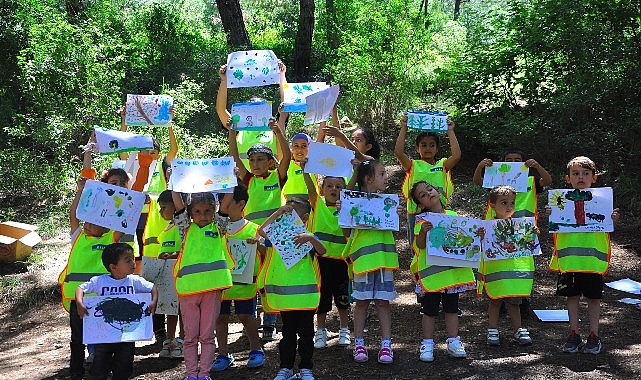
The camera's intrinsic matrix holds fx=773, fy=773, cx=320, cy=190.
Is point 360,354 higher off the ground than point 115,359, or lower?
lower

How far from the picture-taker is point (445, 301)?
19.9 ft

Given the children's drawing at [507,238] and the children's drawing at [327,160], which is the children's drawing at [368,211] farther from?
the children's drawing at [507,238]

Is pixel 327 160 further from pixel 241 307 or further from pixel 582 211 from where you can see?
pixel 582 211

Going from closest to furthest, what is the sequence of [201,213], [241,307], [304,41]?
1. [201,213]
2. [241,307]
3. [304,41]

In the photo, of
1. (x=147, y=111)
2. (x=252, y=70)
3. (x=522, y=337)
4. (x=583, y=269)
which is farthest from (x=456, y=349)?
(x=147, y=111)

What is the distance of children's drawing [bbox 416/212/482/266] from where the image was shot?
5977mm

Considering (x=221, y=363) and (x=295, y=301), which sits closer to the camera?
(x=295, y=301)

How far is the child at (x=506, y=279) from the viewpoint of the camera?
20.6 feet

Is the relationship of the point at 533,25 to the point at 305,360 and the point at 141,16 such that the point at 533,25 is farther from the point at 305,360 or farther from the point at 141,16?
the point at 141,16

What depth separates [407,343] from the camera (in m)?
6.70

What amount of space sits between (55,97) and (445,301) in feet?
25.5

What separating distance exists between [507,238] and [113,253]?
309cm

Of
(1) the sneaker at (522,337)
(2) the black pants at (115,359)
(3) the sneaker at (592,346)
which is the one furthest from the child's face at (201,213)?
(3) the sneaker at (592,346)

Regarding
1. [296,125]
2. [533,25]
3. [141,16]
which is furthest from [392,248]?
[141,16]
